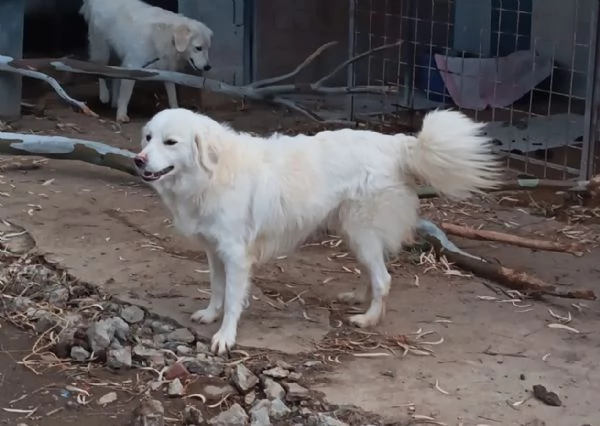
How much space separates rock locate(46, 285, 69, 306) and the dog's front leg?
0.87 meters

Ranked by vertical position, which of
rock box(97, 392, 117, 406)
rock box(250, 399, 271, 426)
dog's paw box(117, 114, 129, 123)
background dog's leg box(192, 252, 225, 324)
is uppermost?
dog's paw box(117, 114, 129, 123)

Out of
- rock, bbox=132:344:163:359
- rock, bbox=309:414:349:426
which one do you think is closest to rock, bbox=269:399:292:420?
rock, bbox=309:414:349:426

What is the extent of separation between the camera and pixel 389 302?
4.89 m

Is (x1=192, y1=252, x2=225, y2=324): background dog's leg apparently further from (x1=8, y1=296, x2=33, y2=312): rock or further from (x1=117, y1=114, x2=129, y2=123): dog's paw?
(x1=117, y1=114, x2=129, y2=123): dog's paw

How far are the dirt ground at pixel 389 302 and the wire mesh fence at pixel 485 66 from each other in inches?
74.5

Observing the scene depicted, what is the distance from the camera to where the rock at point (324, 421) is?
3604mm

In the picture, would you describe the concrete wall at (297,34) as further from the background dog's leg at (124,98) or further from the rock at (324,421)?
the rock at (324,421)

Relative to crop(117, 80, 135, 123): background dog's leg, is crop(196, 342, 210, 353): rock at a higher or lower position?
lower

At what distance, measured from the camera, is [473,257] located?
5328 mm

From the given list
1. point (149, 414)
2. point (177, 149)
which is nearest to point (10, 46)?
point (177, 149)

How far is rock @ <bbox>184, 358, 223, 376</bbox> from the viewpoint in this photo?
409 centimetres

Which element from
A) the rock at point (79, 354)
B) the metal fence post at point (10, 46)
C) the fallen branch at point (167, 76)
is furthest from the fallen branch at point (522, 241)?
the metal fence post at point (10, 46)

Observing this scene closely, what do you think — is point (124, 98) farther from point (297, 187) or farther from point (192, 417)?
point (192, 417)

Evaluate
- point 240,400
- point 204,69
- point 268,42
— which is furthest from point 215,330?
point 268,42
